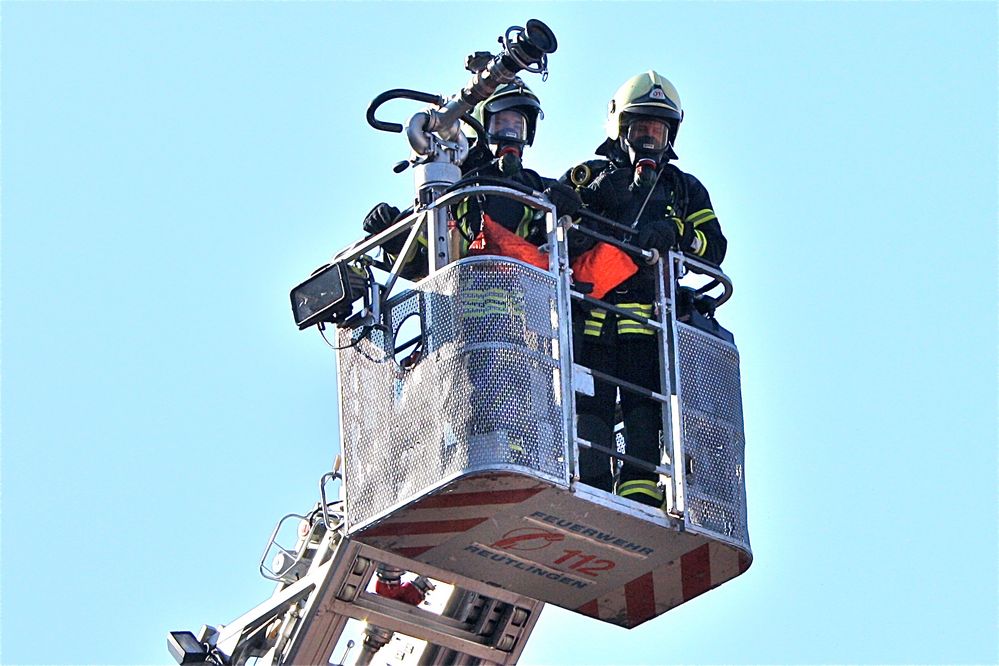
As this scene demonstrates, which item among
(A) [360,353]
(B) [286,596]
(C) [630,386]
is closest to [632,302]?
(C) [630,386]

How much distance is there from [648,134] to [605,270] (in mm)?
1444

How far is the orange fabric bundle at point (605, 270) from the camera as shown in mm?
16281

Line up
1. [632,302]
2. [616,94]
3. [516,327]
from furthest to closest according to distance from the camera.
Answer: [616,94], [632,302], [516,327]

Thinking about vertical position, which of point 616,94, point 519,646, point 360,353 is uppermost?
point 616,94

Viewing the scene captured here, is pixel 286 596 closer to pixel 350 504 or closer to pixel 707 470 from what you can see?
pixel 350 504

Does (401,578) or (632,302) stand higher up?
(632,302)

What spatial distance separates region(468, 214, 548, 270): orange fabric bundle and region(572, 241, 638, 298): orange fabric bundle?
17.5 inches

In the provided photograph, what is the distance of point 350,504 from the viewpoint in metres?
16.0

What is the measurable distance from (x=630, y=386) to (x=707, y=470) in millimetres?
736

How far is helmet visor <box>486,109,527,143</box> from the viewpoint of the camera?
1714cm

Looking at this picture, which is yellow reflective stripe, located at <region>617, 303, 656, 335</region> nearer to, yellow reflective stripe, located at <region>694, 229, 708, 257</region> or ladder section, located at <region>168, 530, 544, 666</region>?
yellow reflective stripe, located at <region>694, 229, 708, 257</region>

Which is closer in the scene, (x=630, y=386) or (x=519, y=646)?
(x=630, y=386)

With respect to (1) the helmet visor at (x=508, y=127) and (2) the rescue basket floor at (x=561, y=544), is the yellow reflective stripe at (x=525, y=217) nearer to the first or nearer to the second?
(1) the helmet visor at (x=508, y=127)

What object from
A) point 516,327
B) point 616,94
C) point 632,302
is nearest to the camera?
point 516,327
